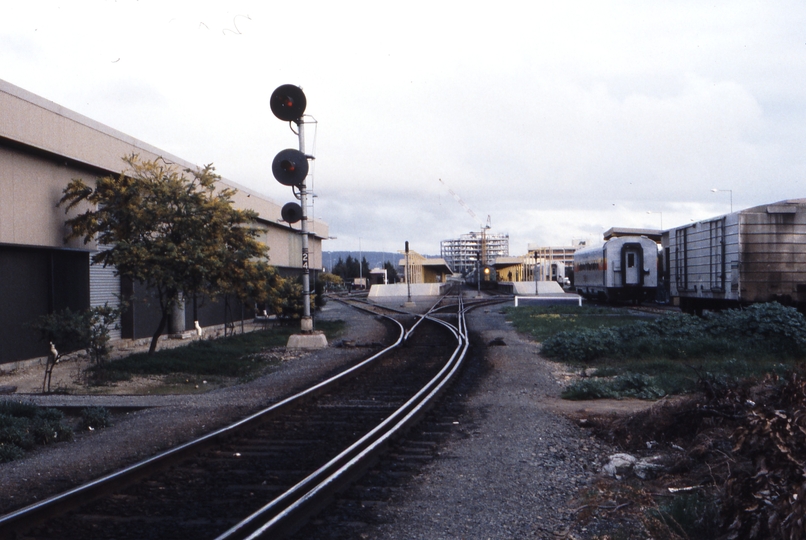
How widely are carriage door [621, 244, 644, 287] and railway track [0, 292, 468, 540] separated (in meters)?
27.9

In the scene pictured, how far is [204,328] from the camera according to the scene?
97.6 ft

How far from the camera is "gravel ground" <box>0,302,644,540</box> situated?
5711 millimetres

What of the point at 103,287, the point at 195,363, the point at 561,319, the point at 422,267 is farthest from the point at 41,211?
the point at 422,267

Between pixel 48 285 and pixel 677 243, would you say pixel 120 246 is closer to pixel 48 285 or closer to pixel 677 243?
pixel 48 285

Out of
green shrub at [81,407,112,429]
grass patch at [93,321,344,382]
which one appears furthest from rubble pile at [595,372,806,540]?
grass patch at [93,321,344,382]

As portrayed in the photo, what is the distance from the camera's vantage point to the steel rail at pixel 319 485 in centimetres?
516

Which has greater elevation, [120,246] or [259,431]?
[120,246]

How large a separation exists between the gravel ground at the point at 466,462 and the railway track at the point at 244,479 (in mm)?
600

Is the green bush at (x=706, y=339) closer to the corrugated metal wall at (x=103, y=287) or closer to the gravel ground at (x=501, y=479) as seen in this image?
the gravel ground at (x=501, y=479)

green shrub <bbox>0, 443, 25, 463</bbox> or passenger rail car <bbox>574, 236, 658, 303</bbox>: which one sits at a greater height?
passenger rail car <bbox>574, 236, 658, 303</bbox>

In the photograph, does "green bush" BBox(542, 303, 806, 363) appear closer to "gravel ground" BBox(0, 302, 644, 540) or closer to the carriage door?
"gravel ground" BBox(0, 302, 644, 540)

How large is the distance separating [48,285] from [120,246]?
12.2 feet

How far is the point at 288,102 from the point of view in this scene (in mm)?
20109

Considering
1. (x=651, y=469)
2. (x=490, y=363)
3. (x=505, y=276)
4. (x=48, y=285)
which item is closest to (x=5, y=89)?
(x=48, y=285)
